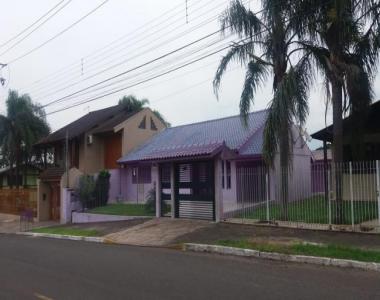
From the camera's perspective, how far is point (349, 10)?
15531 millimetres

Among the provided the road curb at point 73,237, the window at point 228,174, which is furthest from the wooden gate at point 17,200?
the window at point 228,174

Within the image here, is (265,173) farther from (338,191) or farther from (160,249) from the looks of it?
(160,249)

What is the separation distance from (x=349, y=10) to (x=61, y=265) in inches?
416

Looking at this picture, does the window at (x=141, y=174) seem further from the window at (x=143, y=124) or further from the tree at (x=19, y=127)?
the tree at (x=19, y=127)

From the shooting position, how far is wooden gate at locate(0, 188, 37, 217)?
34594 mm

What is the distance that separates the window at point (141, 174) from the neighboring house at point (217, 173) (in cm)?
242

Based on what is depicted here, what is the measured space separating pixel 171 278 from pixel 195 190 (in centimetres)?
1139

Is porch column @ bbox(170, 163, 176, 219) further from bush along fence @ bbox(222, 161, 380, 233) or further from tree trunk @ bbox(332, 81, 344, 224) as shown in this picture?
tree trunk @ bbox(332, 81, 344, 224)

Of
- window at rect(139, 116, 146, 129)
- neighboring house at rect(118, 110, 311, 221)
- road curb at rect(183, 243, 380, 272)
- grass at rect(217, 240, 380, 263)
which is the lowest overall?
road curb at rect(183, 243, 380, 272)

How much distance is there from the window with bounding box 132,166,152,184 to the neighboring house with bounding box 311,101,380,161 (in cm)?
1172

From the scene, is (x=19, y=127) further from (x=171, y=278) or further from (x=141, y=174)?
(x=171, y=278)

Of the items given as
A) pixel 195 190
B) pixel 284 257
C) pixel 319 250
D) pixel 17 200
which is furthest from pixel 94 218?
pixel 319 250

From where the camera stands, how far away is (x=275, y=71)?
1802cm

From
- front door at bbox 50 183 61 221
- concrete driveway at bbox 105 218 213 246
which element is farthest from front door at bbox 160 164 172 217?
front door at bbox 50 183 61 221
